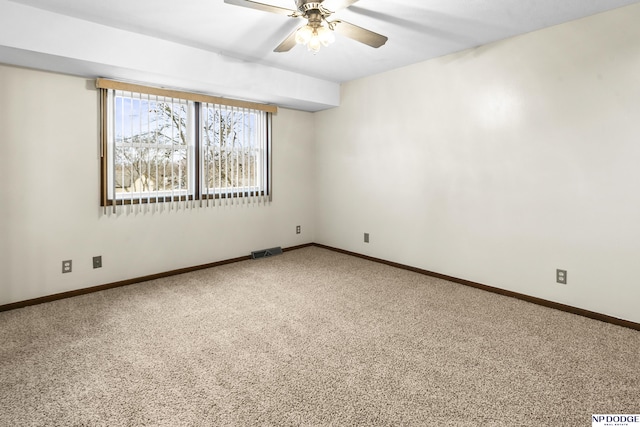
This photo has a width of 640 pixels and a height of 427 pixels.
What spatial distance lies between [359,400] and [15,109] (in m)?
3.59

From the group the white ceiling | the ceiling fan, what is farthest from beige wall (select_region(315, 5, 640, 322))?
the ceiling fan

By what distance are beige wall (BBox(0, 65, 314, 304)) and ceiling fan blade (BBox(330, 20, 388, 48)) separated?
99.1 inches

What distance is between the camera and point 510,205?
3350 mm

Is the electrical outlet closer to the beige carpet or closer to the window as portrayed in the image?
the beige carpet

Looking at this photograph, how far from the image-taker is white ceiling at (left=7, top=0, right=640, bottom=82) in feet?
8.57

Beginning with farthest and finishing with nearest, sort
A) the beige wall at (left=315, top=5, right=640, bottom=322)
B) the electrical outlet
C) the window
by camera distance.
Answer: the window < the electrical outlet < the beige wall at (left=315, top=5, right=640, bottom=322)

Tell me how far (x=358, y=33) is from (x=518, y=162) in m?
1.91

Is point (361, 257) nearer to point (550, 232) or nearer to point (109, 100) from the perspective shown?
point (550, 232)

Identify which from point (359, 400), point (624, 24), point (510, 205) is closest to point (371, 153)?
point (510, 205)

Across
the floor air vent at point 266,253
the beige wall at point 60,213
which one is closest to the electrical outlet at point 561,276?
the floor air vent at point 266,253

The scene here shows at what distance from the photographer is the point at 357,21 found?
2.94 meters

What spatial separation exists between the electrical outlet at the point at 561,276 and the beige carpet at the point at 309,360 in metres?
0.27

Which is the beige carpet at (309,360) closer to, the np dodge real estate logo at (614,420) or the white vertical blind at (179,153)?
the np dodge real estate logo at (614,420)

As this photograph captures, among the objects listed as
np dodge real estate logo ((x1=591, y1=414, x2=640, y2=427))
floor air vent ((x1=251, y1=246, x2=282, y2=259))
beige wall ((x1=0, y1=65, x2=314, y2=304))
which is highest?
beige wall ((x1=0, y1=65, x2=314, y2=304))
